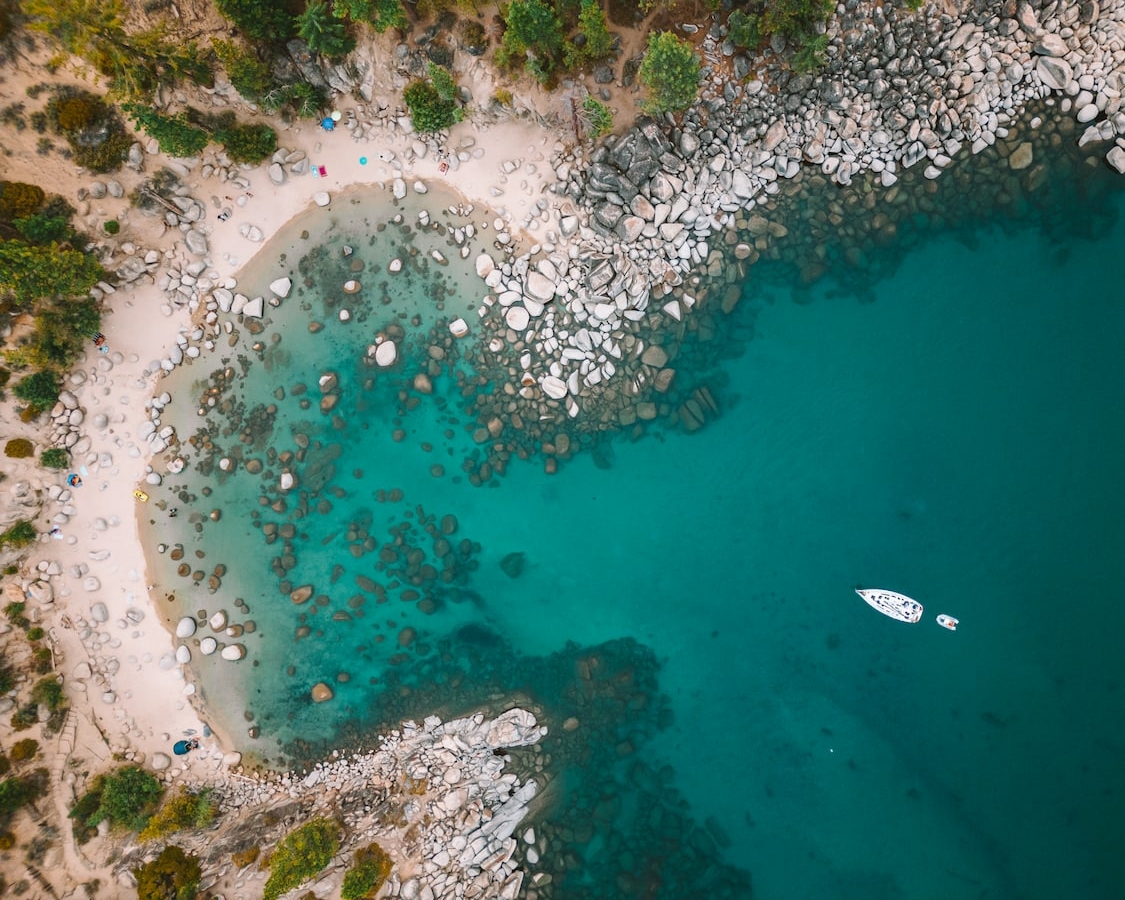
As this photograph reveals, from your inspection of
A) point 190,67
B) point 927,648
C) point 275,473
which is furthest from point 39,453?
point 927,648

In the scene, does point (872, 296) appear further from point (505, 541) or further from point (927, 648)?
point (505, 541)

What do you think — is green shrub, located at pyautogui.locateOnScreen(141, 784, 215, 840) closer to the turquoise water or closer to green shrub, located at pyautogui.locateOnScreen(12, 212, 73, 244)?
the turquoise water

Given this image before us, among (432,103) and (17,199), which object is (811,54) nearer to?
(432,103)

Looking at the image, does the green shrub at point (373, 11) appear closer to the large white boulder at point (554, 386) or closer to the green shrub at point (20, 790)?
the large white boulder at point (554, 386)

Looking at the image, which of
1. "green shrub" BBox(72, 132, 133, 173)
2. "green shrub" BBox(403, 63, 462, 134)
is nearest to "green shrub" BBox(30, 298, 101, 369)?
"green shrub" BBox(72, 132, 133, 173)

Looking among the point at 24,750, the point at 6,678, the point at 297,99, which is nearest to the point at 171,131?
the point at 297,99
